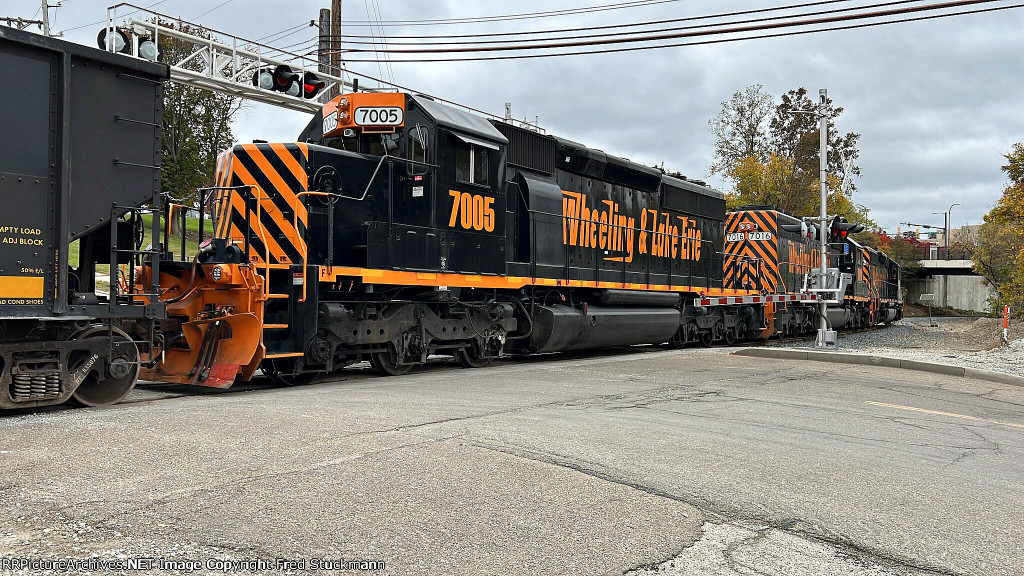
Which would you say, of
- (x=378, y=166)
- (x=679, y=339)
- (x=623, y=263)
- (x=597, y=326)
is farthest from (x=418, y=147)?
(x=679, y=339)

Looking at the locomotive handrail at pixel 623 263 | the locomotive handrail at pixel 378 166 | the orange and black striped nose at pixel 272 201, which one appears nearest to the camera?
the orange and black striped nose at pixel 272 201

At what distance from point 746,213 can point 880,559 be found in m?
18.6

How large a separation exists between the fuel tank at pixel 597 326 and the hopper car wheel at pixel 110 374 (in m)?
6.43

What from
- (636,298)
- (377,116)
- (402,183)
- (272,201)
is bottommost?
(636,298)

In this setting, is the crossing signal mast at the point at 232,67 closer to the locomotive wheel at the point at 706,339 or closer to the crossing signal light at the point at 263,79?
the crossing signal light at the point at 263,79

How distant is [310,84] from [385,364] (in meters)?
10.6

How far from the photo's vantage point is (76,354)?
6.62m

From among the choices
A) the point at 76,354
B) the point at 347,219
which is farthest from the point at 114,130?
the point at 347,219

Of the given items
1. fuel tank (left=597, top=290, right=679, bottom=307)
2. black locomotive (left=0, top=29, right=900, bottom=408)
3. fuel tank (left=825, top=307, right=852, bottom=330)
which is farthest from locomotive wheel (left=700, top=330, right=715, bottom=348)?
fuel tank (left=825, top=307, right=852, bottom=330)

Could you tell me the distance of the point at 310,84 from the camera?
18.2 m

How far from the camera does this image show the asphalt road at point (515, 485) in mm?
3311

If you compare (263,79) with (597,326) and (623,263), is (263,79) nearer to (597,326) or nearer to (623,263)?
(623,263)

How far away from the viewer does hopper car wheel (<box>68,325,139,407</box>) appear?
671cm

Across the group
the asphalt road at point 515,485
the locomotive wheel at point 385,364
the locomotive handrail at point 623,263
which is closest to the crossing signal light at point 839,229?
the locomotive handrail at point 623,263
